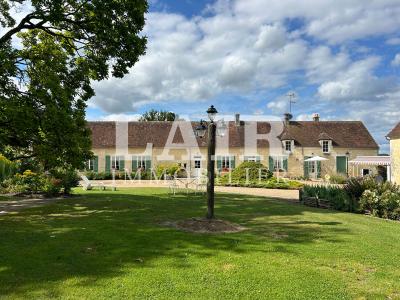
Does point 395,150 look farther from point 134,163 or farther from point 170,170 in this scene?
point 134,163

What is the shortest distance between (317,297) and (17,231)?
694cm

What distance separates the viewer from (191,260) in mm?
6539

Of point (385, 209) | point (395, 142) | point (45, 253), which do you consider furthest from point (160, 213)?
point (395, 142)

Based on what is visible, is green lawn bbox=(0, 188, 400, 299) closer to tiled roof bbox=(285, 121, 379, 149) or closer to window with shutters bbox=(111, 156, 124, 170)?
window with shutters bbox=(111, 156, 124, 170)

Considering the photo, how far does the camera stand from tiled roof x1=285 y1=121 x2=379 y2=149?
38.3 m

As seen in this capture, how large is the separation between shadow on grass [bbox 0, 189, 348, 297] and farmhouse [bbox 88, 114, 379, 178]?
24.3 metres

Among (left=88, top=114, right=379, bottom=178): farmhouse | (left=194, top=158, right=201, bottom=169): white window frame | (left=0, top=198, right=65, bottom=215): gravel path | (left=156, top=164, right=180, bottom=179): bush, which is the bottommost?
(left=0, top=198, right=65, bottom=215): gravel path

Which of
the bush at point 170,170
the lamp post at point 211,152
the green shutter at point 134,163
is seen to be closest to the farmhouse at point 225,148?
the green shutter at point 134,163

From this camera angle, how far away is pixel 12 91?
11.6m

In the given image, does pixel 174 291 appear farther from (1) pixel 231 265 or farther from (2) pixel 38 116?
(2) pixel 38 116

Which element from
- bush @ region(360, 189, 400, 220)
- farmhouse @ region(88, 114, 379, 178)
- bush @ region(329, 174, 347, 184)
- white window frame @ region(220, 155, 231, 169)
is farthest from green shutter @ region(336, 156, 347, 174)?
bush @ region(360, 189, 400, 220)

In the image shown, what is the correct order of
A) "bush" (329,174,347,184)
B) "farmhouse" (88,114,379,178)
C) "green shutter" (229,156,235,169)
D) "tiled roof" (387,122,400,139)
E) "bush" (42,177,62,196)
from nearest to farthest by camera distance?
"bush" (42,177,62,196) → "tiled roof" (387,122,400,139) → "bush" (329,174,347,184) → "farmhouse" (88,114,379,178) → "green shutter" (229,156,235,169)

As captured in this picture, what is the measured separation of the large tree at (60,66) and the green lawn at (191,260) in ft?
8.60

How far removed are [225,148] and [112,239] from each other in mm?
30289
